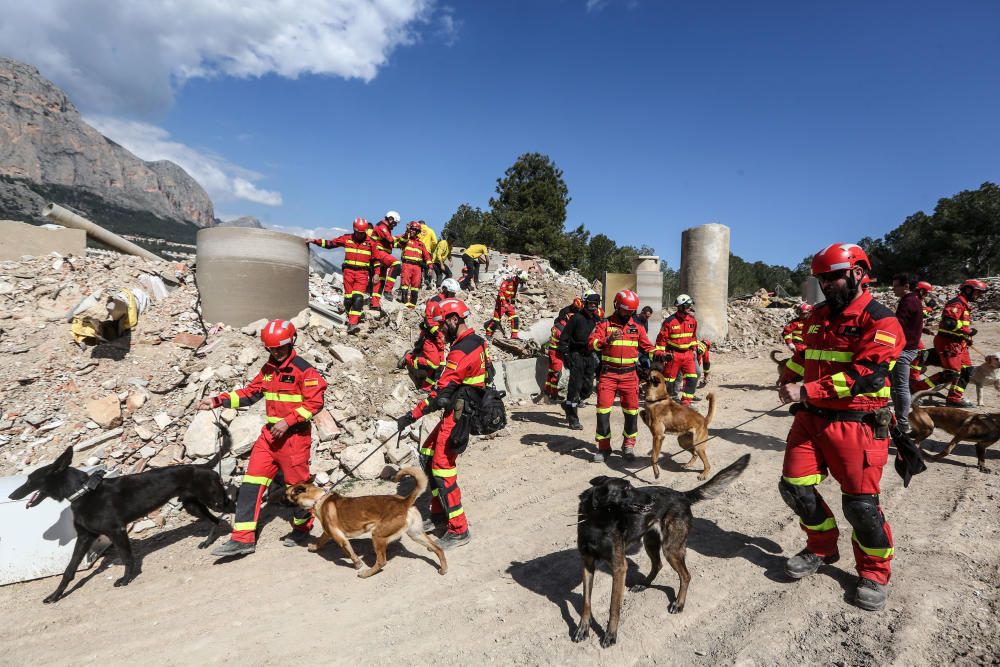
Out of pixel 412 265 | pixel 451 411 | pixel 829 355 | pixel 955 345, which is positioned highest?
pixel 412 265

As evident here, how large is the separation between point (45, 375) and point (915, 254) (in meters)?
47.1

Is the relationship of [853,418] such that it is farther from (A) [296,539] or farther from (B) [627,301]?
(A) [296,539]

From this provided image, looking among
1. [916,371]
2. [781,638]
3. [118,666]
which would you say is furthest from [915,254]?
[118,666]

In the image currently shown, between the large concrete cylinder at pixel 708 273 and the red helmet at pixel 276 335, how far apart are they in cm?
1333

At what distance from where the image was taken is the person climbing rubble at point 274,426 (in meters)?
4.32

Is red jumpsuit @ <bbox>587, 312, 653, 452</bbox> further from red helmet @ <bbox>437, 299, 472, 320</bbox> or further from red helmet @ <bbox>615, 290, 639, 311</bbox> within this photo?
red helmet @ <bbox>437, 299, 472, 320</bbox>

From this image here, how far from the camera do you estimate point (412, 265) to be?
11.3 metres

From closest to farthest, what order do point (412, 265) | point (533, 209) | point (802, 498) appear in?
point (802, 498)
point (412, 265)
point (533, 209)

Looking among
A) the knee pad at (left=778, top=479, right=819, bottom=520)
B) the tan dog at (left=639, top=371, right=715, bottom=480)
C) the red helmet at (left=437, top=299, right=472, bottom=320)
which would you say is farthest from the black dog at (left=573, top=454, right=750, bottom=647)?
the tan dog at (left=639, top=371, right=715, bottom=480)

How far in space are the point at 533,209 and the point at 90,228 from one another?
31749 millimetres

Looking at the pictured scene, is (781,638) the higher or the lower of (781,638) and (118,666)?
the higher

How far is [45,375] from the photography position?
6.28 m

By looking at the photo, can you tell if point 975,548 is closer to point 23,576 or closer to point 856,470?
point 856,470

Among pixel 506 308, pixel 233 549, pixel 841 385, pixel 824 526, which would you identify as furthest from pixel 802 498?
pixel 506 308
